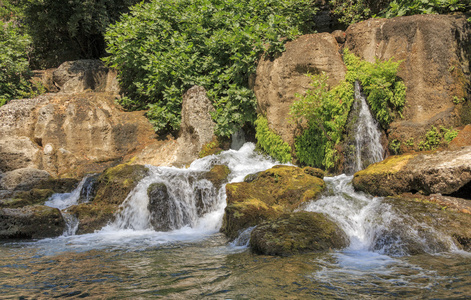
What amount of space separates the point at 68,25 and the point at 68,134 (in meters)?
7.05

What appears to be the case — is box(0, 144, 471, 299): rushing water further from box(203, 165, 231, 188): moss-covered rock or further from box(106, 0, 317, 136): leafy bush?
box(106, 0, 317, 136): leafy bush

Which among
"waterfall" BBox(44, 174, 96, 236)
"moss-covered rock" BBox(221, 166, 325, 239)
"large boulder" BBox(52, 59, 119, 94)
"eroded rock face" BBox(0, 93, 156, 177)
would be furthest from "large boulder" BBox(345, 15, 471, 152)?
"large boulder" BBox(52, 59, 119, 94)

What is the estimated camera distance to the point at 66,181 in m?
11.1

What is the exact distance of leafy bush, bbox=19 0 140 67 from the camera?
1727 centimetres

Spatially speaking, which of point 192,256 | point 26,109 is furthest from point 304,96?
point 26,109

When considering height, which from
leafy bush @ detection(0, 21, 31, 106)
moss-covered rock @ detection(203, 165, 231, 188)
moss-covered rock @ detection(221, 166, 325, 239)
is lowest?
moss-covered rock @ detection(221, 166, 325, 239)

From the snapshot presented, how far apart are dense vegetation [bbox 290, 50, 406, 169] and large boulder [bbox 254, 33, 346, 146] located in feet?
1.11

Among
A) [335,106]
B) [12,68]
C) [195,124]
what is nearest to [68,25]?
[12,68]

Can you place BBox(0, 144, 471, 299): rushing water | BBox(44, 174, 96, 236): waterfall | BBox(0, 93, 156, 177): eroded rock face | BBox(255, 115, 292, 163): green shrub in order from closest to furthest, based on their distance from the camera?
BBox(0, 144, 471, 299): rushing water, BBox(44, 174, 96, 236): waterfall, BBox(255, 115, 292, 163): green shrub, BBox(0, 93, 156, 177): eroded rock face

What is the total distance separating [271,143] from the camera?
1158 centimetres

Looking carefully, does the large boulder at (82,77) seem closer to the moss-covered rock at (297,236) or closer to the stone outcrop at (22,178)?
the stone outcrop at (22,178)

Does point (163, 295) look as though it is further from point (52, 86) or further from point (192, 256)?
point (52, 86)

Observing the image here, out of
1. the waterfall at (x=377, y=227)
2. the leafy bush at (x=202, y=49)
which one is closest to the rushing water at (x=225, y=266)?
the waterfall at (x=377, y=227)

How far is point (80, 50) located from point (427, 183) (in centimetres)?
2047
